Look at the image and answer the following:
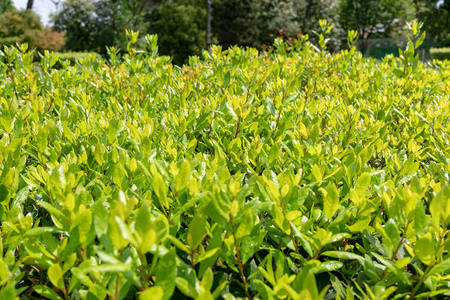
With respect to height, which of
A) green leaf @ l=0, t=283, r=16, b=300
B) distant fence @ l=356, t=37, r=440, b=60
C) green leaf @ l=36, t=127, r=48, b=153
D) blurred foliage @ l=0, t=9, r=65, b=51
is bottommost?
green leaf @ l=0, t=283, r=16, b=300

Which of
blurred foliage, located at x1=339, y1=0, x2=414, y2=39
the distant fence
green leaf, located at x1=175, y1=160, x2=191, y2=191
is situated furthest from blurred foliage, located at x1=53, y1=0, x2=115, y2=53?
green leaf, located at x1=175, y1=160, x2=191, y2=191

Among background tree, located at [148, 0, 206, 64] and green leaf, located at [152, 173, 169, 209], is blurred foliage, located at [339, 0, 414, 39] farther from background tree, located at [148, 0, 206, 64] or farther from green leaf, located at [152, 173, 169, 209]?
green leaf, located at [152, 173, 169, 209]

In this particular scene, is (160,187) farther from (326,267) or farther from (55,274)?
(326,267)

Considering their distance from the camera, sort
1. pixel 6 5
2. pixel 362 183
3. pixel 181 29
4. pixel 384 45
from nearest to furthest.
→ pixel 362 183 < pixel 181 29 < pixel 384 45 < pixel 6 5

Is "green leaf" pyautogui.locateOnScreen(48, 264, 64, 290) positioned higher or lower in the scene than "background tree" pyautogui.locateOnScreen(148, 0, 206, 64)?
lower

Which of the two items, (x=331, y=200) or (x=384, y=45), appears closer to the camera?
(x=331, y=200)

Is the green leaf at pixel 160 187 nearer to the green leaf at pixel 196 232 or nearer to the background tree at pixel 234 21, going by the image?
the green leaf at pixel 196 232

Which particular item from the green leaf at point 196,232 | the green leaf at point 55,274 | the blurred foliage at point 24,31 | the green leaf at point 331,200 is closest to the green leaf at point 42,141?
the green leaf at point 55,274

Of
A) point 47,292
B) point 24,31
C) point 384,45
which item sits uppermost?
point 384,45

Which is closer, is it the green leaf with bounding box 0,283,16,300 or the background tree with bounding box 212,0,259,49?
the green leaf with bounding box 0,283,16,300

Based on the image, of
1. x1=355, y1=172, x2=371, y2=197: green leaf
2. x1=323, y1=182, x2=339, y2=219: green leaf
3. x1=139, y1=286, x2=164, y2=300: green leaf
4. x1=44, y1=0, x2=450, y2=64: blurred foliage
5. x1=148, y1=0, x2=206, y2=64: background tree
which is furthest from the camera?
x1=148, y1=0, x2=206, y2=64: background tree

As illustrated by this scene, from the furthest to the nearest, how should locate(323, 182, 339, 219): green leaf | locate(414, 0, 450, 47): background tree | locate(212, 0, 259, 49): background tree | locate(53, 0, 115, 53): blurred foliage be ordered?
1. locate(414, 0, 450, 47): background tree
2. locate(212, 0, 259, 49): background tree
3. locate(53, 0, 115, 53): blurred foliage
4. locate(323, 182, 339, 219): green leaf

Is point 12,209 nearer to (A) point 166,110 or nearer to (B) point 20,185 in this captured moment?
(B) point 20,185

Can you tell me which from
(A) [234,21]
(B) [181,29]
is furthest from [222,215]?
(A) [234,21]
